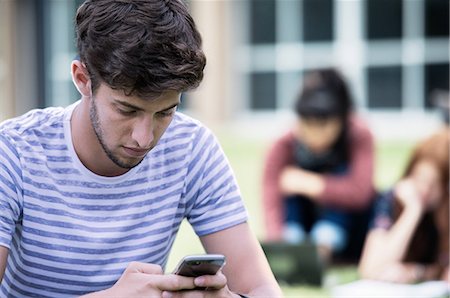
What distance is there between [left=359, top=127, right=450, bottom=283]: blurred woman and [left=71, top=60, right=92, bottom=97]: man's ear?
356cm

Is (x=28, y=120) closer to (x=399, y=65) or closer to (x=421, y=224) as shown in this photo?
(x=421, y=224)

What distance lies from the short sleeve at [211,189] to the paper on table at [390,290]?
261cm

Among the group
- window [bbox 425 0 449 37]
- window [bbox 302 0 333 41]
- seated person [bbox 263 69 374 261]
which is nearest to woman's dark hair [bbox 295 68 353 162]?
seated person [bbox 263 69 374 261]

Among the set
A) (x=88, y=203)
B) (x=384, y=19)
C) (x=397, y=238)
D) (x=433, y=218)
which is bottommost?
(x=397, y=238)

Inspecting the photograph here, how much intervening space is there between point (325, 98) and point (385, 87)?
416 inches

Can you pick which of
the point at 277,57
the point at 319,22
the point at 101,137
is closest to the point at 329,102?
the point at 101,137

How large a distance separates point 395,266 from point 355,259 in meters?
0.56

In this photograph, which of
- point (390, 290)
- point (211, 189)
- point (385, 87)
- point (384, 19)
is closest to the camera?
point (211, 189)

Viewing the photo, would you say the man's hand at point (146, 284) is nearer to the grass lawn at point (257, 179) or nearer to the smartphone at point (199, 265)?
the smartphone at point (199, 265)

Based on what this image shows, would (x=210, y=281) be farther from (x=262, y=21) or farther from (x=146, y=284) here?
(x=262, y=21)

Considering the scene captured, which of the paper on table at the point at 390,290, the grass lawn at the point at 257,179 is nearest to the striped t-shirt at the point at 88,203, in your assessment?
the paper on table at the point at 390,290

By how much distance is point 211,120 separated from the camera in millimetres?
17203

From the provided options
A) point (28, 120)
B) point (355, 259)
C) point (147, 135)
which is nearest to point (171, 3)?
point (147, 135)

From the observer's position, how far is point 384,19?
16.5 metres
